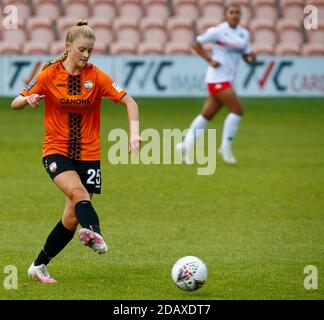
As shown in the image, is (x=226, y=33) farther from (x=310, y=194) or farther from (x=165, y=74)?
(x=165, y=74)

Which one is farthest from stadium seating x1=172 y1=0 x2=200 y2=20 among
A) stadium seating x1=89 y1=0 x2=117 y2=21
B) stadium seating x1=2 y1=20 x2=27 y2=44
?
stadium seating x1=2 y1=20 x2=27 y2=44

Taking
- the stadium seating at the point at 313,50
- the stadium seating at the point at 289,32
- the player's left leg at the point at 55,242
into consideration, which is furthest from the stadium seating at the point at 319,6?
the player's left leg at the point at 55,242

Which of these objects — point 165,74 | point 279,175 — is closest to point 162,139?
point 279,175

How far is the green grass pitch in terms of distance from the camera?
835 cm

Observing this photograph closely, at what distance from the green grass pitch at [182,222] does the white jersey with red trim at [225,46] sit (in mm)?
1401

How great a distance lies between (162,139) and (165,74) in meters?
5.37

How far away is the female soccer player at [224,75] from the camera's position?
1595 centimetres

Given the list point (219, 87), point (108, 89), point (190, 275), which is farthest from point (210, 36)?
point (190, 275)

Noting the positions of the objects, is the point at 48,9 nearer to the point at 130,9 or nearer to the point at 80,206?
the point at 130,9

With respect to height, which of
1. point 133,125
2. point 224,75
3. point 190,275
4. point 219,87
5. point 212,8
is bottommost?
point 190,275

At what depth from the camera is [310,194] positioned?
13.4m

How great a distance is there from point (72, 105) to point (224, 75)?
803cm

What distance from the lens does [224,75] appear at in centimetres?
1609
